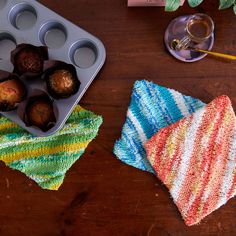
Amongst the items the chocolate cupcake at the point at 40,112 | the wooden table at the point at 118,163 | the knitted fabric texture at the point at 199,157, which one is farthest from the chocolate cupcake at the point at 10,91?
the knitted fabric texture at the point at 199,157

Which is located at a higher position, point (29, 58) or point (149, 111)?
point (29, 58)

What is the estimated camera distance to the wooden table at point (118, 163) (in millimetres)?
795

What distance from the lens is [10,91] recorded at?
728 mm

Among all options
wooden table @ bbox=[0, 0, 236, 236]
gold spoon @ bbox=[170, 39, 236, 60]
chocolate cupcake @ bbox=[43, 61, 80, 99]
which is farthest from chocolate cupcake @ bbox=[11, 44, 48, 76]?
gold spoon @ bbox=[170, 39, 236, 60]

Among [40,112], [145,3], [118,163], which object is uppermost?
[145,3]

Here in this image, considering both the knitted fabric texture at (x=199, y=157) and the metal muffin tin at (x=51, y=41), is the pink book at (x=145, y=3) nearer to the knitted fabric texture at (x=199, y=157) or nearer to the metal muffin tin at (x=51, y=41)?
the metal muffin tin at (x=51, y=41)

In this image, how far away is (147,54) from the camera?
819 millimetres

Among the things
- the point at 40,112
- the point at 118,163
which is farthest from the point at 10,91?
the point at 118,163

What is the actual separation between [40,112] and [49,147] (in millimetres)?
100

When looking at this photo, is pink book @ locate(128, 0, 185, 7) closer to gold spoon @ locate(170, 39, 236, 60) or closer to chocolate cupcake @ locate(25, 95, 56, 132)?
gold spoon @ locate(170, 39, 236, 60)

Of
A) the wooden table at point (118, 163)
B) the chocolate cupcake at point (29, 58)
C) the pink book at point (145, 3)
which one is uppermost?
the pink book at point (145, 3)

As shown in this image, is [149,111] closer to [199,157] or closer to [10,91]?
[199,157]

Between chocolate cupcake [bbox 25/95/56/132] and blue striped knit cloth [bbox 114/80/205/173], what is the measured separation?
0.15 m

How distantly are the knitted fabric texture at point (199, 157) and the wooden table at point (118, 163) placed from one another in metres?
0.03
